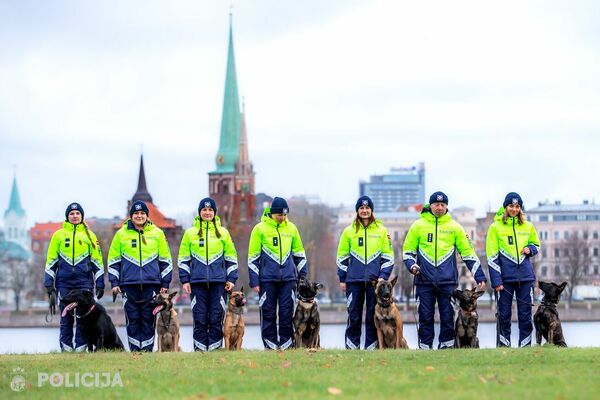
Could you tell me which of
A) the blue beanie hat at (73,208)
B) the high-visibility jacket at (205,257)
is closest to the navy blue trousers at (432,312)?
the high-visibility jacket at (205,257)

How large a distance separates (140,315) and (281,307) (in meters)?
2.31

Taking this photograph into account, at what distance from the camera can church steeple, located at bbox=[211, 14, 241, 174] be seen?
17075 centimetres

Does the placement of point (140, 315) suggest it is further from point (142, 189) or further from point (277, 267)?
point (142, 189)

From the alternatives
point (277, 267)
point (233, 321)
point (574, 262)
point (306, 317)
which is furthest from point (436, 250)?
point (574, 262)

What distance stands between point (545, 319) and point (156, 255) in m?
6.37

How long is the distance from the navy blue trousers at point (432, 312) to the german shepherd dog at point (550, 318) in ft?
4.54

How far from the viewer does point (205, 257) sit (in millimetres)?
25859

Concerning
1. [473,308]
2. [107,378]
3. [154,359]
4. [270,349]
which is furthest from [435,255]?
[107,378]

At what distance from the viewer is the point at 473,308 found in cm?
2506

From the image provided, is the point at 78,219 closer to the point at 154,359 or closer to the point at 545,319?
the point at 154,359

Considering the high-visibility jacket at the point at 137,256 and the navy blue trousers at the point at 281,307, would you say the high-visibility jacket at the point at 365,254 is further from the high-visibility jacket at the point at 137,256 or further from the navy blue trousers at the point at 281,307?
the high-visibility jacket at the point at 137,256

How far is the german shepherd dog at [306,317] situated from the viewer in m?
25.4

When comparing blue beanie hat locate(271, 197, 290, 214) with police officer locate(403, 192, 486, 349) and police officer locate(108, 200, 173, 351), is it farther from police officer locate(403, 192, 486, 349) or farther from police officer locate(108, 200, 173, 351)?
police officer locate(403, 192, 486, 349)

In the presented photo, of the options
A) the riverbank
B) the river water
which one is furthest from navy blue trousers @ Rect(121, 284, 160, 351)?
the riverbank
